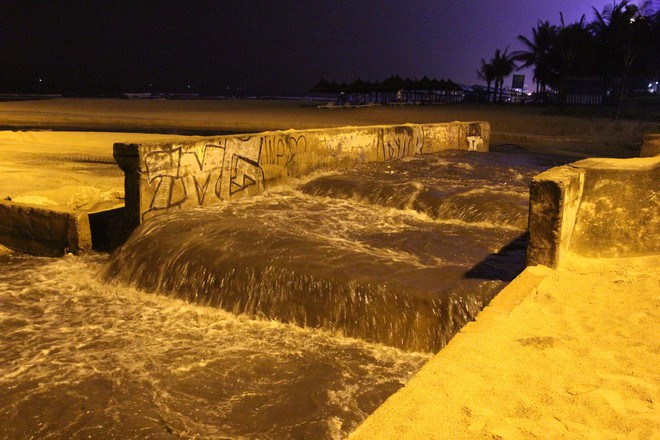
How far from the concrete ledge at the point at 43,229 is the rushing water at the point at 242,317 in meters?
0.26

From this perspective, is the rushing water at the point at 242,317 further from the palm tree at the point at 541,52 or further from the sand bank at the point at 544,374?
the palm tree at the point at 541,52

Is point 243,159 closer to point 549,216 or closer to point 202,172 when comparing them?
point 202,172

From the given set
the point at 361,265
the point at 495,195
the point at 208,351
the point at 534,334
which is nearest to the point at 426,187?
the point at 495,195

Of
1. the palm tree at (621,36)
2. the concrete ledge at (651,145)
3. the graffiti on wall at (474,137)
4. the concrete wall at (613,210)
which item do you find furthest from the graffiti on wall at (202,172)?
the palm tree at (621,36)

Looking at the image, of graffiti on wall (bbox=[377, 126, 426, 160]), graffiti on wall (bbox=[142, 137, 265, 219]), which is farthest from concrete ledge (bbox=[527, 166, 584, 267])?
graffiti on wall (bbox=[377, 126, 426, 160])

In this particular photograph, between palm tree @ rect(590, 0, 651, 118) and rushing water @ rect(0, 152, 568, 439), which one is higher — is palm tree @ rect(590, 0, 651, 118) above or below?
above

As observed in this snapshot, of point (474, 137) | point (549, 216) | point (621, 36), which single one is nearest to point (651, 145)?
point (474, 137)

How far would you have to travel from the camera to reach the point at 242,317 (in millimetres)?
7043

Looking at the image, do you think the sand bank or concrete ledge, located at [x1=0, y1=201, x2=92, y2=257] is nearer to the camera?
the sand bank

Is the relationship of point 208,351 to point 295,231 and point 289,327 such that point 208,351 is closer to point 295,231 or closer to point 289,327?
point 289,327

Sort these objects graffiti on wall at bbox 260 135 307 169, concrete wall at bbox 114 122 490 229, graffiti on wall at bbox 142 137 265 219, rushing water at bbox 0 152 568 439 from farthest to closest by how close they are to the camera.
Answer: graffiti on wall at bbox 260 135 307 169 < graffiti on wall at bbox 142 137 265 219 < concrete wall at bbox 114 122 490 229 < rushing water at bbox 0 152 568 439

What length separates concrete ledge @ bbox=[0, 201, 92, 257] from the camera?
9.50 m

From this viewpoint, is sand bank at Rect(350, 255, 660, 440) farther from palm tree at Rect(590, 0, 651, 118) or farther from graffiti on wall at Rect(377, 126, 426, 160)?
palm tree at Rect(590, 0, 651, 118)

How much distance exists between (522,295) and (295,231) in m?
4.47
